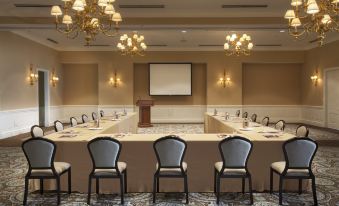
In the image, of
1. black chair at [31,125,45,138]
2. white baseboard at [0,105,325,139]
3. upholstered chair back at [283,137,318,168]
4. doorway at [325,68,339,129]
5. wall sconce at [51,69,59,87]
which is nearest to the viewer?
→ upholstered chair back at [283,137,318,168]

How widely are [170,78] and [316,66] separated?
6.46 m

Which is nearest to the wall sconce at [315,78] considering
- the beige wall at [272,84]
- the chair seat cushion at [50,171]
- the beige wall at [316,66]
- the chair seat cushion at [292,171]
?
the beige wall at [316,66]

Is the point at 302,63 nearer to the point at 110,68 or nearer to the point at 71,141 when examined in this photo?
the point at 110,68

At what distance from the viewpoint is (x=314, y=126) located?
15438 mm

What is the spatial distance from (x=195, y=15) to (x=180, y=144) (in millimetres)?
6482

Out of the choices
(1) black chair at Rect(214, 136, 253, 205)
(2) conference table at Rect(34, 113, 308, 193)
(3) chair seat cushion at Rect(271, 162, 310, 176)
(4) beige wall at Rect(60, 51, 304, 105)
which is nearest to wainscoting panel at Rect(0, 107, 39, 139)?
(4) beige wall at Rect(60, 51, 304, 105)

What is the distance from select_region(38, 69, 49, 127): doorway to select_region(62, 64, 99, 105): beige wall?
209cm

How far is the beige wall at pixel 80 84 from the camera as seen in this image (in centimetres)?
1780

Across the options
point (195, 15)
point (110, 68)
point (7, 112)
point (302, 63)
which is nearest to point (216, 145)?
point (195, 15)

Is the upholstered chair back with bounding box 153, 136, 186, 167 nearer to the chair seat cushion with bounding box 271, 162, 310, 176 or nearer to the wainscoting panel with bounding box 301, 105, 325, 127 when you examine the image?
the chair seat cushion with bounding box 271, 162, 310, 176

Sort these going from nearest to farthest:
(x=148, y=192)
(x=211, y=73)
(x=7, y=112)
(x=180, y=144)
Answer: (x=180, y=144) → (x=148, y=192) → (x=7, y=112) → (x=211, y=73)

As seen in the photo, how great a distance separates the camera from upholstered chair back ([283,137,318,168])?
462 cm

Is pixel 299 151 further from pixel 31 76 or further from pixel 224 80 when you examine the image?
pixel 224 80

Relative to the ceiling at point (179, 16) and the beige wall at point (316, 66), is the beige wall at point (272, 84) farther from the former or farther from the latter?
the ceiling at point (179, 16)
